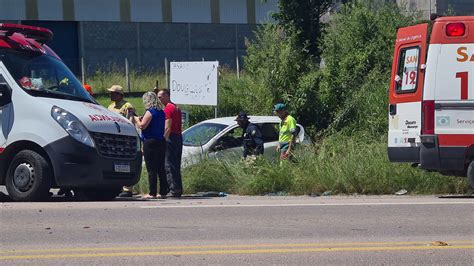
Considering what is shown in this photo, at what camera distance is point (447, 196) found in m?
14.4

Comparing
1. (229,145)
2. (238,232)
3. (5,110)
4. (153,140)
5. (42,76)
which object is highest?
(42,76)

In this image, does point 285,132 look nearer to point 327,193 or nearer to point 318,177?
point 318,177

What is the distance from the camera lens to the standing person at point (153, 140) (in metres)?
13.9

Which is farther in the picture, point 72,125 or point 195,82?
point 195,82

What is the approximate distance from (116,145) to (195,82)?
26.1 feet

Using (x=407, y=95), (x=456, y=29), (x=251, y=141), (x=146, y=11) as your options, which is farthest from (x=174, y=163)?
(x=146, y=11)

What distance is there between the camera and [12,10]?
127ft

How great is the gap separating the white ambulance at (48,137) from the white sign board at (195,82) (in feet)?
24.0

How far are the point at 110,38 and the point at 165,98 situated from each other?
27.9 metres

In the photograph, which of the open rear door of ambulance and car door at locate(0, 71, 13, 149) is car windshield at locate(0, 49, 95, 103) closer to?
car door at locate(0, 71, 13, 149)

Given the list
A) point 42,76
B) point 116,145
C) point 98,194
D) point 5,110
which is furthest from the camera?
point 98,194

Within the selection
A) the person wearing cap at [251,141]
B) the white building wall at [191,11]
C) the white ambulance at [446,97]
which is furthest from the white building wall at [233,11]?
the white ambulance at [446,97]

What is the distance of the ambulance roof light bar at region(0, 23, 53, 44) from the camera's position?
44.0 feet

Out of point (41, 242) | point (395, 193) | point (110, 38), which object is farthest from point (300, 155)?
point (110, 38)
